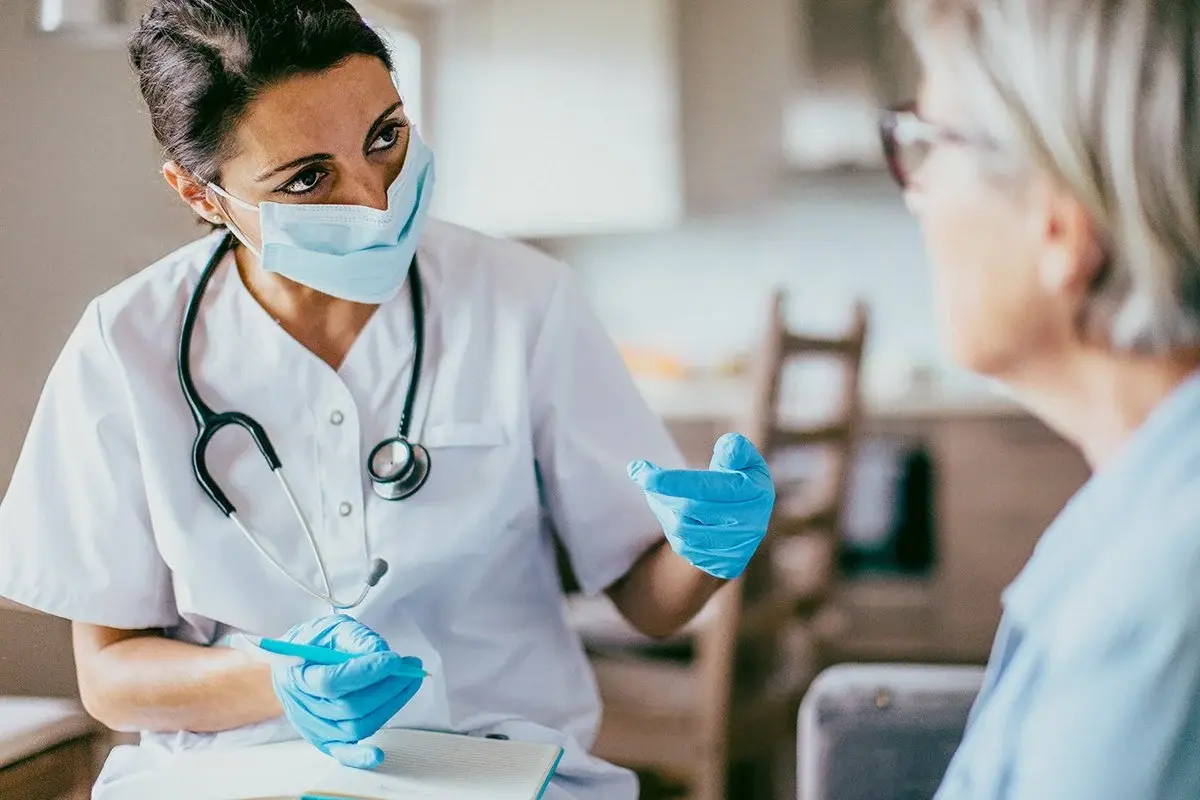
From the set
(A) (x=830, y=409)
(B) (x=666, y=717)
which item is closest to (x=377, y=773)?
(B) (x=666, y=717)

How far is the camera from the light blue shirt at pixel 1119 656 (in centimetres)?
52

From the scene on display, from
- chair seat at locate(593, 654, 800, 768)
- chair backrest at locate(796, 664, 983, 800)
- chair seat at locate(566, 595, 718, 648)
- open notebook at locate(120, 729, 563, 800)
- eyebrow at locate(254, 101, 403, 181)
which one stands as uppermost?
eyebrow at locate(254, 101, 403, 181)

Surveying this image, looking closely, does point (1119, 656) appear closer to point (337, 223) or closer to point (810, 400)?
point (337, 223)

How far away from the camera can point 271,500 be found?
0.81 metres

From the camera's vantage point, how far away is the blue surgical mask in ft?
2.50

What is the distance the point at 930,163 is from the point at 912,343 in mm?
817

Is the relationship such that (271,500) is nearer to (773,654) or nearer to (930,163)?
(930,163)

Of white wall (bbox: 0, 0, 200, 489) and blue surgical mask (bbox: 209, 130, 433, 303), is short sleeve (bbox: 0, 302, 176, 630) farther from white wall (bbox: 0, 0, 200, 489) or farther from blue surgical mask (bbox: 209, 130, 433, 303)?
blue surgical mask (bbox: 209, 130, 433, 303)

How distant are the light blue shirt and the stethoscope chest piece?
0.43m

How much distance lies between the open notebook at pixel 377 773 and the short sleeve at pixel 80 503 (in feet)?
0.46

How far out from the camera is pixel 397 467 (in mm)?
796

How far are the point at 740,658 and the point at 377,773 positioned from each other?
28.8 inches

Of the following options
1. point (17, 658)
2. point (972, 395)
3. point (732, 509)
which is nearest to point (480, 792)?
point (732, 509)

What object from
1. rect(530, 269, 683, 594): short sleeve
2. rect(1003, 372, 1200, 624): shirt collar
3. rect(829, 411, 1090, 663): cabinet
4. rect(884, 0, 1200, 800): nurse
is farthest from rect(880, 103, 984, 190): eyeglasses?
rect(829, 411, 1090, 663): cabinet
